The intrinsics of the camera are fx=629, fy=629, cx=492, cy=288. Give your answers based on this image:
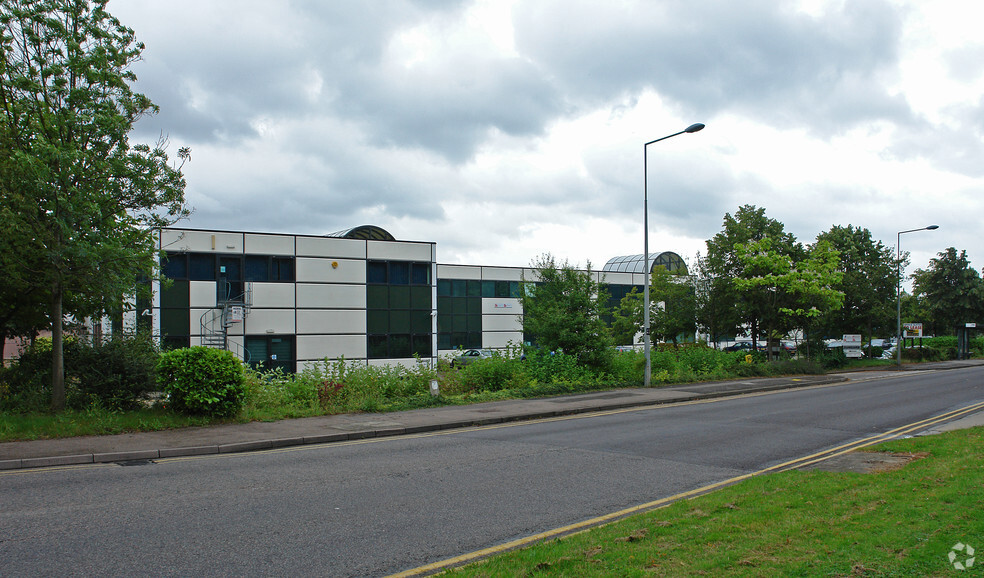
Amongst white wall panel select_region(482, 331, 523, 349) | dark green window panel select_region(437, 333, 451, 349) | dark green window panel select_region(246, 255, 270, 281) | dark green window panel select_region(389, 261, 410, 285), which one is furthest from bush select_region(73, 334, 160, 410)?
white wall panel select_region(482, 331, 523, 349)

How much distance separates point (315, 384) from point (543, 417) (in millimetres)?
6103

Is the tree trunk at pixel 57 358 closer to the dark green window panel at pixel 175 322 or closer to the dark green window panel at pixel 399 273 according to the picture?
the dark green window panel at pixel 175 322

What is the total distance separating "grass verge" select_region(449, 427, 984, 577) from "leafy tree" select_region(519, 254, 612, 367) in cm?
1483

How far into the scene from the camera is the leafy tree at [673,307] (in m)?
34.9

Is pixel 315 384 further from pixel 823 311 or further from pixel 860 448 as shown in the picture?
pixel 823 311

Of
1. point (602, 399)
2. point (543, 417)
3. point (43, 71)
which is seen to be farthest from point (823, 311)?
point (43, 71)

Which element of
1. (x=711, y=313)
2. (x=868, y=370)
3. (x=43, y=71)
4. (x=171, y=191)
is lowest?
(x=868, y=370)

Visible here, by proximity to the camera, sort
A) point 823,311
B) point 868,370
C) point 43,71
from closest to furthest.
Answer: point 43,71, point 823,311, point 868,370

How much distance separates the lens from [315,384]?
16.8 meters

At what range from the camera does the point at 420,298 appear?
34.4 metres

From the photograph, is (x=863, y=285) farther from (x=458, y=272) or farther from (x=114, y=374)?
(x=114, y=374)

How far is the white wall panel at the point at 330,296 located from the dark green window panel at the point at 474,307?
16.2 m

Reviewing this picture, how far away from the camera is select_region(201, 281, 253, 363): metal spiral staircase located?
94.4ft

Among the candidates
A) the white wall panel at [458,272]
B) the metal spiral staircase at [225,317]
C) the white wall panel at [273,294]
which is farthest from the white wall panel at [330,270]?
the white wall panel at [458,272]
